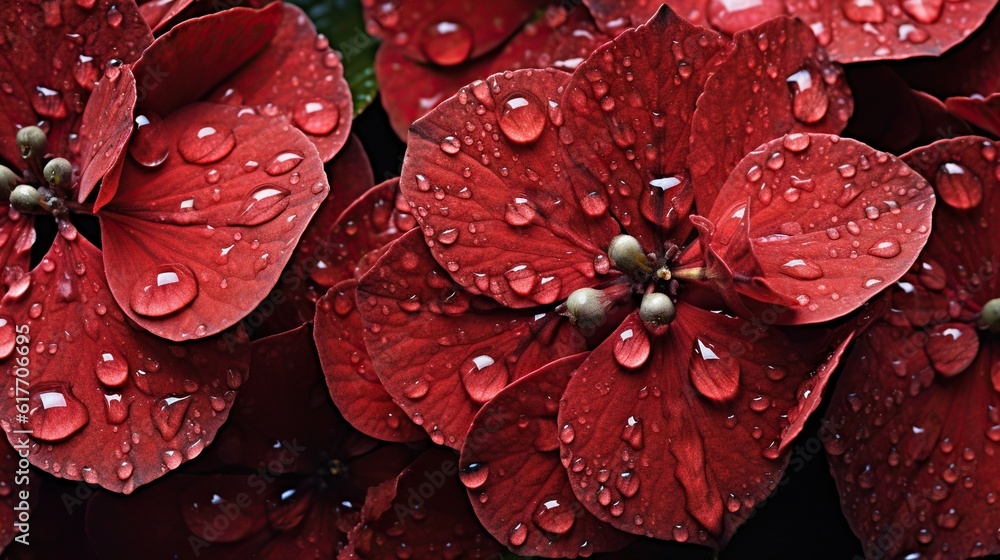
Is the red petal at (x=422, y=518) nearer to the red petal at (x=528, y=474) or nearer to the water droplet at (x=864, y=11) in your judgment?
the red petal at (x=528, y=474)

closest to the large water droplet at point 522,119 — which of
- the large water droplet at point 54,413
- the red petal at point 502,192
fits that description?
the red petal at point 502,192

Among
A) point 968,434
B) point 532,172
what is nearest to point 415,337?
point 532,172

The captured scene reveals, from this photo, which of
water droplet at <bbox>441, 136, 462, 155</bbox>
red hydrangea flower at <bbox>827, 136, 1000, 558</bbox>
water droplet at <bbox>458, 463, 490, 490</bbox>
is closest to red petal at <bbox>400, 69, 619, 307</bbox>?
water droplet at <bbox>441, 136, 462, 155</bbox>

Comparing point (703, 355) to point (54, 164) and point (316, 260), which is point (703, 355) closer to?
point (316, 260)

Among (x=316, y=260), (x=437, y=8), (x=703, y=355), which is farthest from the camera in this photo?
(x=437, y=8)

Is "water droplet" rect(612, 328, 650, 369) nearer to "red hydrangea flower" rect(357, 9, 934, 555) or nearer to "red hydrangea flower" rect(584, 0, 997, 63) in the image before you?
"red hydrangea flower" rect(357, 9, 934, 555)

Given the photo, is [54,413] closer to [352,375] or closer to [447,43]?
[352,375]
